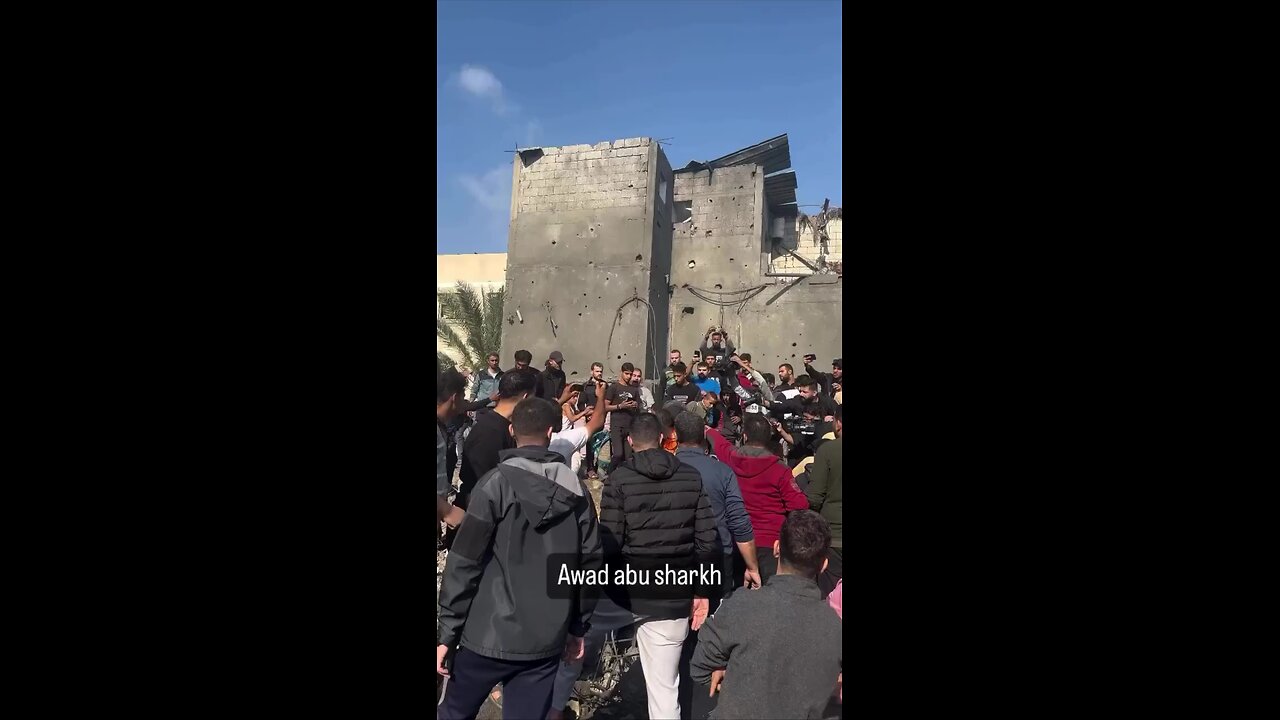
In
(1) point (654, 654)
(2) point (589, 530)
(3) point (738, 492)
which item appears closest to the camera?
(2) point (589, 530)

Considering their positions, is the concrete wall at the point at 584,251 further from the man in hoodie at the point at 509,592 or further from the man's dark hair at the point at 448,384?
the man in hoodie at the point at 509,592

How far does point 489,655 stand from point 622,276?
9.61m

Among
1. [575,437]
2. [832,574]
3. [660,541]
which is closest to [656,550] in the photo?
[660,541]

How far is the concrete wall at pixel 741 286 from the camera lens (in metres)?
13.4

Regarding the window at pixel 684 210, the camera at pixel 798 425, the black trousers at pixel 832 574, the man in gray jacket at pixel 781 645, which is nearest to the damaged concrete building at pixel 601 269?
the window at pixel 684 210

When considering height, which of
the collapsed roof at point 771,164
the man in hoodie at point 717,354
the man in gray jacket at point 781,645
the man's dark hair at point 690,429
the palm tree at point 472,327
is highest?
the collapsed roof at point 771,164

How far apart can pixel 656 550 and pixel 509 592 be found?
→ 2.29ft

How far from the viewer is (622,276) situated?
11617mm

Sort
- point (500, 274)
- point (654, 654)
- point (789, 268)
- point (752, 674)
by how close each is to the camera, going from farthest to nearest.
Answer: point (500, 274) < point (789, 268) < point (654, 654) < point (752, 674)

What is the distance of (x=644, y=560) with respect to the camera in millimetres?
2797

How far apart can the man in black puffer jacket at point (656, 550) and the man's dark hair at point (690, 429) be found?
61 centimetres

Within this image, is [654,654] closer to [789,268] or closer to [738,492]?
[738,492]

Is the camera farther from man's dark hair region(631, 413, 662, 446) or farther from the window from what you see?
the window
